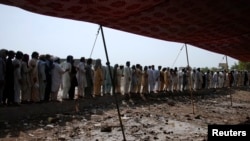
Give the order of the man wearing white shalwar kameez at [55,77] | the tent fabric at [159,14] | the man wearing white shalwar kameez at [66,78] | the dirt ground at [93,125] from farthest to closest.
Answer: the man wearing white shalwar kameez at [66,78]
the man wearing white shalwar kameez at [55,77]
the dirt ground at [93,125]
the tent fabric at [159,14]

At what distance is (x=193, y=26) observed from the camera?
24.2 ft

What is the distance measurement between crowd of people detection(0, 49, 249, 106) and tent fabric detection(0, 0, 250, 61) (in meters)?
1.15

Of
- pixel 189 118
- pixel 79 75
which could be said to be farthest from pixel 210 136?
pixel 79 75

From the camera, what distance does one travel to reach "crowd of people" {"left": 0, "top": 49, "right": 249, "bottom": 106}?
9398 mm

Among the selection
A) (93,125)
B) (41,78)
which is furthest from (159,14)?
(41,78)

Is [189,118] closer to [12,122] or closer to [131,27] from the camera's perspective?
[131,27]

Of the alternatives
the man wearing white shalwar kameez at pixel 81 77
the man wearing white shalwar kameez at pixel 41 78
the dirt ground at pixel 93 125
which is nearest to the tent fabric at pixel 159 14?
the dirt ground at pixel 93 125

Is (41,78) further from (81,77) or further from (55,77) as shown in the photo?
(81,77)

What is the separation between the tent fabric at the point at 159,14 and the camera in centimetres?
489

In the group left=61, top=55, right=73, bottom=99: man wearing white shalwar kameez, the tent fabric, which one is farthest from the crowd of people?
the tent fabric

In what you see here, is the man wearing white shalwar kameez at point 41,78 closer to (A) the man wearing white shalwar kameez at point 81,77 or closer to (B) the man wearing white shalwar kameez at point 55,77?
(B) the man wearing white shalwar kameez at point 55,77

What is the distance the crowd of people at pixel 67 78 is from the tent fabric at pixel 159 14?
1.15 meters

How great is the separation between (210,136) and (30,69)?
7.11m

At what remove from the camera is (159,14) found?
607 centimetres
